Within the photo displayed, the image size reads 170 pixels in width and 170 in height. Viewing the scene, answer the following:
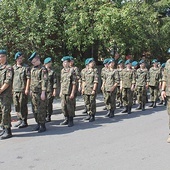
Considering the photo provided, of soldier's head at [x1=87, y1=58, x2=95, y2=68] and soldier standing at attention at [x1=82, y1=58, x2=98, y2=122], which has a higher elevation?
soldier's head at [x1=87, y1=58, x2=95, y2=68]

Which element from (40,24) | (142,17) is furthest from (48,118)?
(142,17)

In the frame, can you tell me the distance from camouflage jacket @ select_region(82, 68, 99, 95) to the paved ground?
94 cm

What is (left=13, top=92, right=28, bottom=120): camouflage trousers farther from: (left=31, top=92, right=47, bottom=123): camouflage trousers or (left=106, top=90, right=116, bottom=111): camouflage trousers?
(left=106, top=90, right=116, bottom=111): camouflage trousers

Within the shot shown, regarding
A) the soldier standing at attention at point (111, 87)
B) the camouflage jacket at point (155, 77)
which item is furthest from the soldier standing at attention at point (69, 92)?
the camouflage jacket at point (155, 77)

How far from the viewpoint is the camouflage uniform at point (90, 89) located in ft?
28.1

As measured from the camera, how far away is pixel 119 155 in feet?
17.3

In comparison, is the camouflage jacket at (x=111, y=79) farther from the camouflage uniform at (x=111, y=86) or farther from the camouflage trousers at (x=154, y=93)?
the camouflage trousers at (x=154, y=93)

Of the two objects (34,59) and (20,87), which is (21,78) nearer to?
(20,87)

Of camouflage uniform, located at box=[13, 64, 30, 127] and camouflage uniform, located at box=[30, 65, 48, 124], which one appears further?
camouflage uniform, located at box=[13, 64, 30, 127]

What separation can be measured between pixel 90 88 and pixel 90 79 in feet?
0.91

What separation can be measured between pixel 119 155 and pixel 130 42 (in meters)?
11.3

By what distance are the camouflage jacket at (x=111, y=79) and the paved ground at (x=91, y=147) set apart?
1.26m

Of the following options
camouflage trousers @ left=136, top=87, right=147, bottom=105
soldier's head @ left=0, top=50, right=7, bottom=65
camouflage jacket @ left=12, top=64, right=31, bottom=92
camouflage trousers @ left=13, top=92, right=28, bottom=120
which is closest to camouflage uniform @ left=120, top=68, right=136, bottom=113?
camouflage trousers @ left=136, top=87, right=147, bottom=105

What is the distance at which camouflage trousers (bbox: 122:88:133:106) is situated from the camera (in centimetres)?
1012
